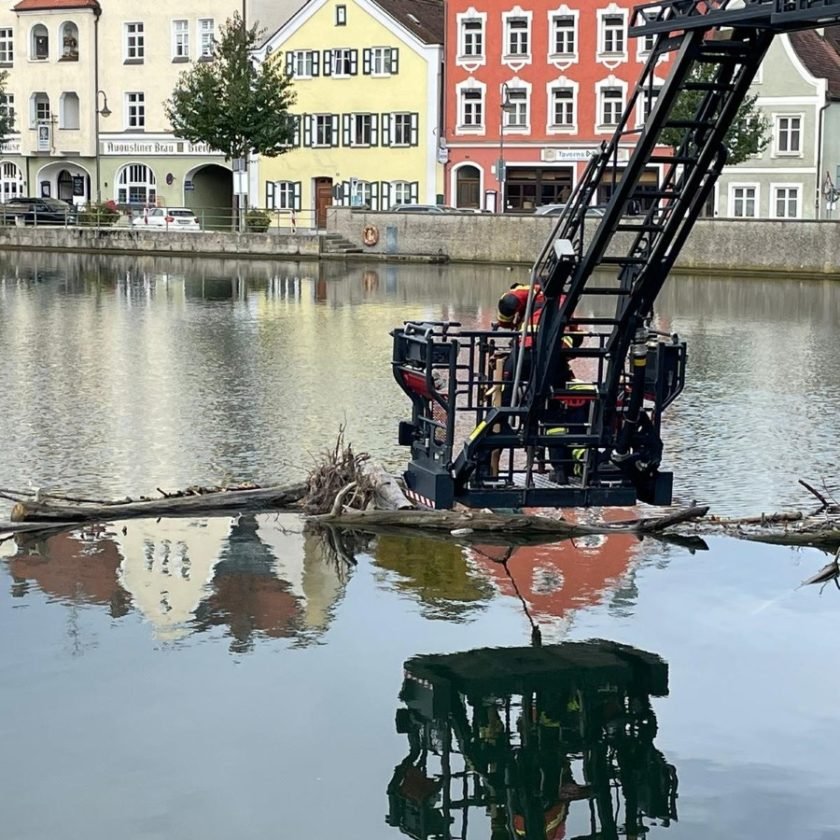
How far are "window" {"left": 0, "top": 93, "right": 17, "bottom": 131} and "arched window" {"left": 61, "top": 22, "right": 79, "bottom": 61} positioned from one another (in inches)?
128

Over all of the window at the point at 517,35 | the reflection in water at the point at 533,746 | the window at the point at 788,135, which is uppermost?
the window at the point at 517,35

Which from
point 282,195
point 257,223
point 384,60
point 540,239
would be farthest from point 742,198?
point 282,195

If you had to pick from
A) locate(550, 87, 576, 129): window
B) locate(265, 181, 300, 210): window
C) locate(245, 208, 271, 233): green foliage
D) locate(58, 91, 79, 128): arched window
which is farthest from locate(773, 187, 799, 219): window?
locate(58, 91, 79, 128): arched window

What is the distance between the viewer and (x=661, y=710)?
11.2m

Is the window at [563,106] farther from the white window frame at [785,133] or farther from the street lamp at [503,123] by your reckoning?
the white window frame at [785,133]

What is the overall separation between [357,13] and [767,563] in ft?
198

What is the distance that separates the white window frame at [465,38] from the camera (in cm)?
6975

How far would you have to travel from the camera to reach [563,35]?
6875 cm

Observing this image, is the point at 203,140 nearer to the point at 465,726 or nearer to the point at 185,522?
the point at 185,522

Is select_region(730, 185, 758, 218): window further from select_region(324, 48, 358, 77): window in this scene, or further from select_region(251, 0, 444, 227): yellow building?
select_region(324, 48, 358, 77): window

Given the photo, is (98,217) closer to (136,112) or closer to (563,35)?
(136,112)

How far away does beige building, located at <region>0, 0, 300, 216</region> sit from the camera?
76.9m

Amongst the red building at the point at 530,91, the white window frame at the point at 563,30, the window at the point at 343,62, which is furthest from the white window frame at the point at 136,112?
the white window frame at the point at 563,30

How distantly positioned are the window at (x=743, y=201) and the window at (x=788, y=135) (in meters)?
1.86
